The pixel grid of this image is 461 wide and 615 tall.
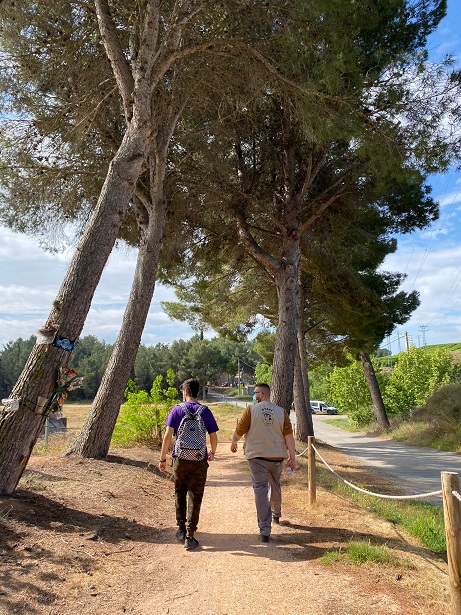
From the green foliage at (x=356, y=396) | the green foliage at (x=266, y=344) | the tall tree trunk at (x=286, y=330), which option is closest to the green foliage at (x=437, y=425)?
the green foliage at (x=266, y=344)

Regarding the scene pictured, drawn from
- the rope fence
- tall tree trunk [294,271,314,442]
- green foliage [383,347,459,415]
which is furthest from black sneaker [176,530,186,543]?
green foliage [383,347,459,415]

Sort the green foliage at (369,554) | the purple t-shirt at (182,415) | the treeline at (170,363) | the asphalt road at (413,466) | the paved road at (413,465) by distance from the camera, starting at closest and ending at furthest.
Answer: the green foliage at (369,554), the purple t-shirt at (182,415), the asphalt road at (413,466), the paved road at (413,465), the treeline at (170,363)

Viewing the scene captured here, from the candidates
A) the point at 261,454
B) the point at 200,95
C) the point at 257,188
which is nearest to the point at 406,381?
the point at 257,188

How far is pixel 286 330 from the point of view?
10578mm

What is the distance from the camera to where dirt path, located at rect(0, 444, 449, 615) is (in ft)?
10.9

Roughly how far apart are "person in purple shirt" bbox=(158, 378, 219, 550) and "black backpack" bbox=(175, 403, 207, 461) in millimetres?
36

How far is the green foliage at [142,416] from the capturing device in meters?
11.2

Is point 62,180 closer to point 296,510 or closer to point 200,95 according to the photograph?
point 200,95

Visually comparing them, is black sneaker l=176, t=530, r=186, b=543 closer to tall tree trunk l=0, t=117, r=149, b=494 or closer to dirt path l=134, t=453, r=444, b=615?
dirt path l=134, t=453, r=444, b=615

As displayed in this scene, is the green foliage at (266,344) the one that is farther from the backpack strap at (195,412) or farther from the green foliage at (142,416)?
the backpack strap at (195,412)

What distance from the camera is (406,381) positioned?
100ft

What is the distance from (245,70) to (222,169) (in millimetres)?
3066

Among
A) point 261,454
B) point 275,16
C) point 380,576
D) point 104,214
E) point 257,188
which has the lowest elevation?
point 380,576

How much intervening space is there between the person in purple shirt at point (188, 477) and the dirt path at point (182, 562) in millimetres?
193
